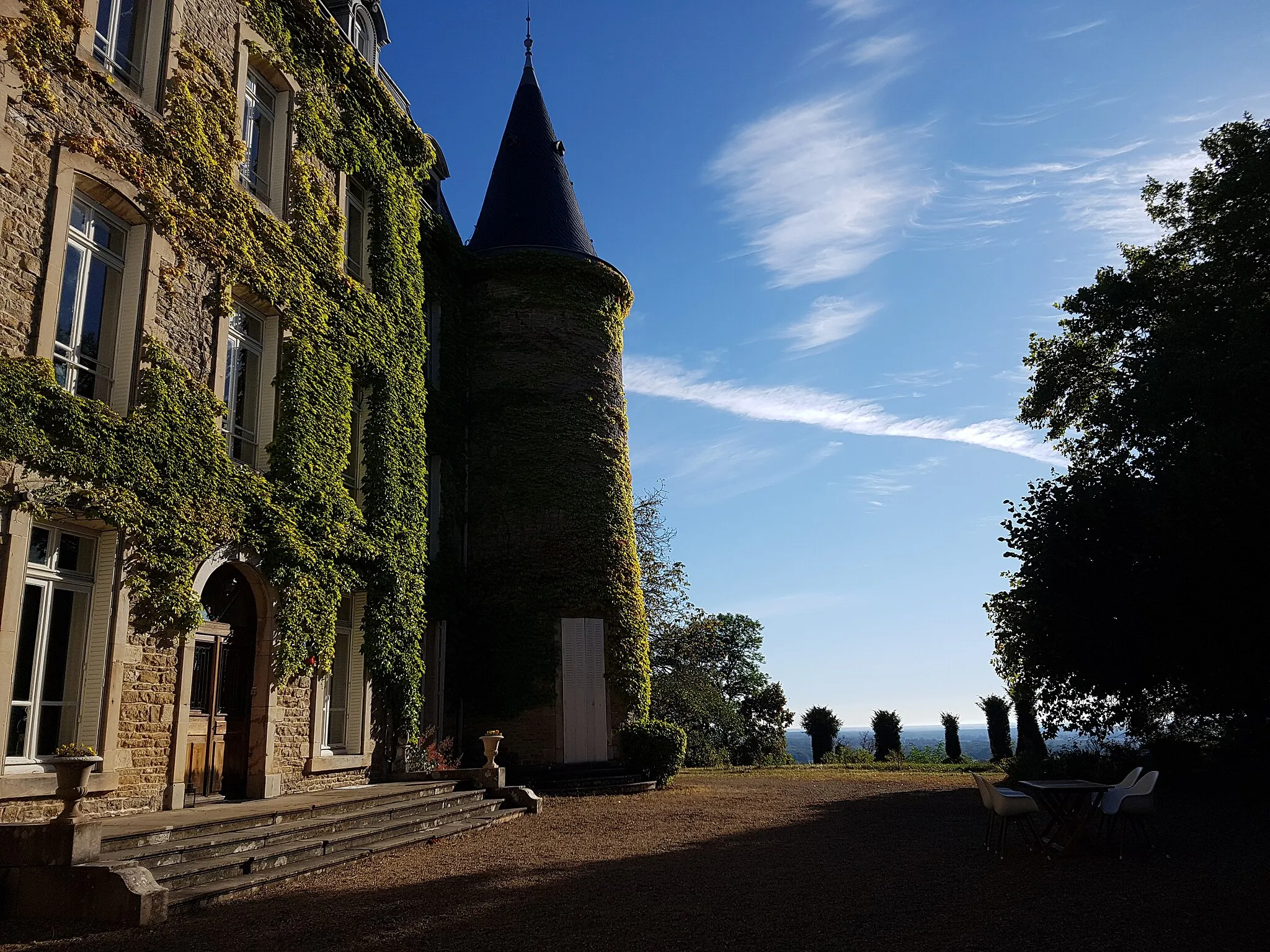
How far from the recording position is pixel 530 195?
65.4 feet

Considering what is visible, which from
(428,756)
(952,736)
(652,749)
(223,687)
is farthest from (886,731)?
(223,687)

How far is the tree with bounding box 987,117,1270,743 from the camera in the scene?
13125mm

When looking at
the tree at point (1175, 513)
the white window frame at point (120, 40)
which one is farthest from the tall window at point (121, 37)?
the tree at point (1175, 513)

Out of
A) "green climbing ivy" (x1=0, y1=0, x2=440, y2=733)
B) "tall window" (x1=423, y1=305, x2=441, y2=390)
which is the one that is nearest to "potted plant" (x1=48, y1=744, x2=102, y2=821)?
"green climbing ivy" (x1=0, y1=0, x2=440, y2=733)

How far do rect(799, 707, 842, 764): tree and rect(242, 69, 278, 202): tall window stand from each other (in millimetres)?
25873

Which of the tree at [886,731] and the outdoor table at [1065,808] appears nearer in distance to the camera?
the outdoor table at [1065,808]

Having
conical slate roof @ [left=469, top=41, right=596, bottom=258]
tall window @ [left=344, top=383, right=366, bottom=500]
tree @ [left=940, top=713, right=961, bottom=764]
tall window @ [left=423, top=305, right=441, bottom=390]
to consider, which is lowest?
tree @ [left=940, top=713, right=961, bottom=764]

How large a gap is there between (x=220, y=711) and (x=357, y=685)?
254cm

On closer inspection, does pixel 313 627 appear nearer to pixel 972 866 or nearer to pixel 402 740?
pixel 402 740

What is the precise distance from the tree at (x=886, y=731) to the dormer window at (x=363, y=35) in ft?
81.9

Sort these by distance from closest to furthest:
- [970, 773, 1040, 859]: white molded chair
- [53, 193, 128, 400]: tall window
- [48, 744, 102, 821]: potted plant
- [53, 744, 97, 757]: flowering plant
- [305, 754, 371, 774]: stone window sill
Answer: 1. [48, 744, 102, 821]: potted plant
2. [53, 744, 97, 757]: flowering plant
3. [970, 773, 1040, 859]: white molded chair
4. [53, 193, 128, 400]: tall window
5. [305, 754, 371, 774]: stone window sill

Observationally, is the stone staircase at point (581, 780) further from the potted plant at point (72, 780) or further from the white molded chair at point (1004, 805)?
the potted plant at point (72, 780)

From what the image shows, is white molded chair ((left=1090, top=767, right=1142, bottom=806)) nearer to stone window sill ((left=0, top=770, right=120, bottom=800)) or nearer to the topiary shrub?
the topiary shrub

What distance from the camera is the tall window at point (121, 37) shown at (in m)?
9.05
